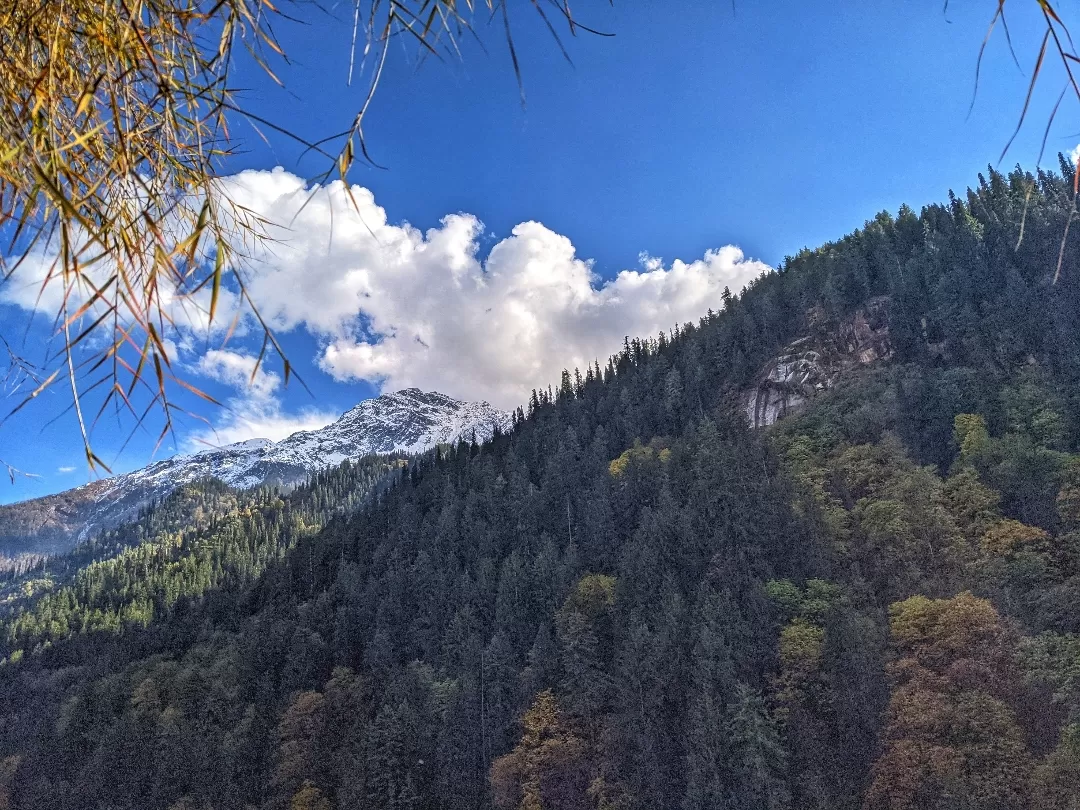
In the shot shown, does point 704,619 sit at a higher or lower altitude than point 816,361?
lower

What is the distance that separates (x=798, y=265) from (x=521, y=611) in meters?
69.6

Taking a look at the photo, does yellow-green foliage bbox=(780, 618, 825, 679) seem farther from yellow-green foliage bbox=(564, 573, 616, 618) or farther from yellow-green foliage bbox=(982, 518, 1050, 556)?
yellow-green foliage bbox=(564, 573, 616, 618)

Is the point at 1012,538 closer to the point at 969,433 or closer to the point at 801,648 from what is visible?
the point at 969,433

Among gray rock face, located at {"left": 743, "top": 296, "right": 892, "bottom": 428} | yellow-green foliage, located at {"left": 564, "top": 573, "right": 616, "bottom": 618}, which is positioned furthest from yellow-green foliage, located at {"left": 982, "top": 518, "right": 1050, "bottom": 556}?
gray rock face, located at {"left": 743, "top": 296, "right": 892, "bottom": 428}

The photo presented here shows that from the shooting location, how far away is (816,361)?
68.1 metres

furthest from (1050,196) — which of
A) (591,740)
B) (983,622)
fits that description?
(591,740)

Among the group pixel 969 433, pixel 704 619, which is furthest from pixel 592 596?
pixel 969 433

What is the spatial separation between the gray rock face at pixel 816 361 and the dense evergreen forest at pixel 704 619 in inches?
51.5

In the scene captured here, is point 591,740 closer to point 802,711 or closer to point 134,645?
point 802,711

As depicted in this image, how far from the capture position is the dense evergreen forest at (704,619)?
92.0 feet

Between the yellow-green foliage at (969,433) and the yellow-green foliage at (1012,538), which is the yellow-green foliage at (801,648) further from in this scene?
the yellow-green foliage at (969,433)

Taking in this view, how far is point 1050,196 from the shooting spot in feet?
218

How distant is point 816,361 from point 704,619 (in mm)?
42128

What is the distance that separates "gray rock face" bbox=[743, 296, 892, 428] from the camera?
218ft
